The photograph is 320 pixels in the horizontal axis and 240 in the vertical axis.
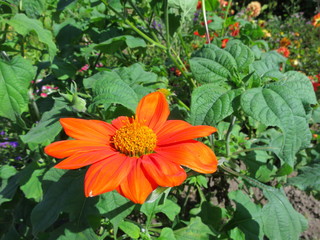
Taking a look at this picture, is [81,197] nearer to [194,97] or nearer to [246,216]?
[194,97]

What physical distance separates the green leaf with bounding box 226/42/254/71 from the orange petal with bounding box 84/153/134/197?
534mm

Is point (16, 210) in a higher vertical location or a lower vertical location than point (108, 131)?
lower

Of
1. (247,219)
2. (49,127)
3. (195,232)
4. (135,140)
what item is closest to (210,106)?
(135,140)

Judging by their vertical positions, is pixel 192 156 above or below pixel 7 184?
above

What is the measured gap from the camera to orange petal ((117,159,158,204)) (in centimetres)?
68

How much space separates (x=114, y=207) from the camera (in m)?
0.94

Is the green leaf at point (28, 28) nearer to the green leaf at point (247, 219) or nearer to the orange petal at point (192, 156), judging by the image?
the orange petal at point (192, 156)

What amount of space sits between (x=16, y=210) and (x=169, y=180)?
4.08 ft

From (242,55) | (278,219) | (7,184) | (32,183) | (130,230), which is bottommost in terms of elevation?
(7,184)

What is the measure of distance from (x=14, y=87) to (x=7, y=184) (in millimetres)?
657

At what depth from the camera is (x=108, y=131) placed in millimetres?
941

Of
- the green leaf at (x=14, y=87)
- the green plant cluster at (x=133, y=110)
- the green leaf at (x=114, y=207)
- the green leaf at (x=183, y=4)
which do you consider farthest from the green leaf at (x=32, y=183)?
the green leaf at (x=183, y=4)

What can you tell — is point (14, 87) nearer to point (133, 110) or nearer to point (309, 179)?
point (133, 110)

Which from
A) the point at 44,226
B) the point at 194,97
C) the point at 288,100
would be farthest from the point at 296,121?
the point at 44,226
